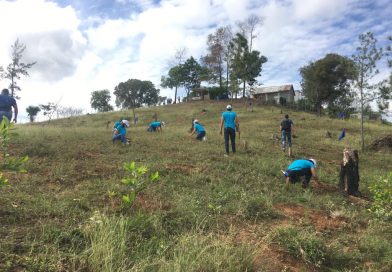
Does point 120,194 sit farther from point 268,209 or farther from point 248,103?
point 248,103

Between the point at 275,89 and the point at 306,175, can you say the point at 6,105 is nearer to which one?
the point at 306,175

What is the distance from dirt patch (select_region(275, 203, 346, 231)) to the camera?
622 cm

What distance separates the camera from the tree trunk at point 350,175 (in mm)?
9243

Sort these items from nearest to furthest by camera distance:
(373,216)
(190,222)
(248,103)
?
(190,222) < (373,216) < (248,103)

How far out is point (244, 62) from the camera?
50.7 metres

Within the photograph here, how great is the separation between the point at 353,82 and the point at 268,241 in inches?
674

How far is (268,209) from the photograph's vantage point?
657cm

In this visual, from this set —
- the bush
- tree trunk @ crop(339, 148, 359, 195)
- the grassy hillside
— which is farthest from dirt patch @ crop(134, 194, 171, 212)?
tree trunk @ crop(339, 148, 359, 195)

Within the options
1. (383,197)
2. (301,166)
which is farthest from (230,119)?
(383,197)

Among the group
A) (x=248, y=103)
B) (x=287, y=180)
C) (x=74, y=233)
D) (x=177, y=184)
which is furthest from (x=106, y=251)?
(x=248, y=103)

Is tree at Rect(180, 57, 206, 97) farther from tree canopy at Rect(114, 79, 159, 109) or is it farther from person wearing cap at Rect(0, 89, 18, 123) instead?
person wearing cap at Rect(0, 89, 18, 123)

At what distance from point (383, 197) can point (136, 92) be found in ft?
254

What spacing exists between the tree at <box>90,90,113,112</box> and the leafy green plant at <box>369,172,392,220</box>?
8006cm

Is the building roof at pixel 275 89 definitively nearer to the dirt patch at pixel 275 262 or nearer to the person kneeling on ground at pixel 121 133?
the person kneeling on ground at pixel 121 133
